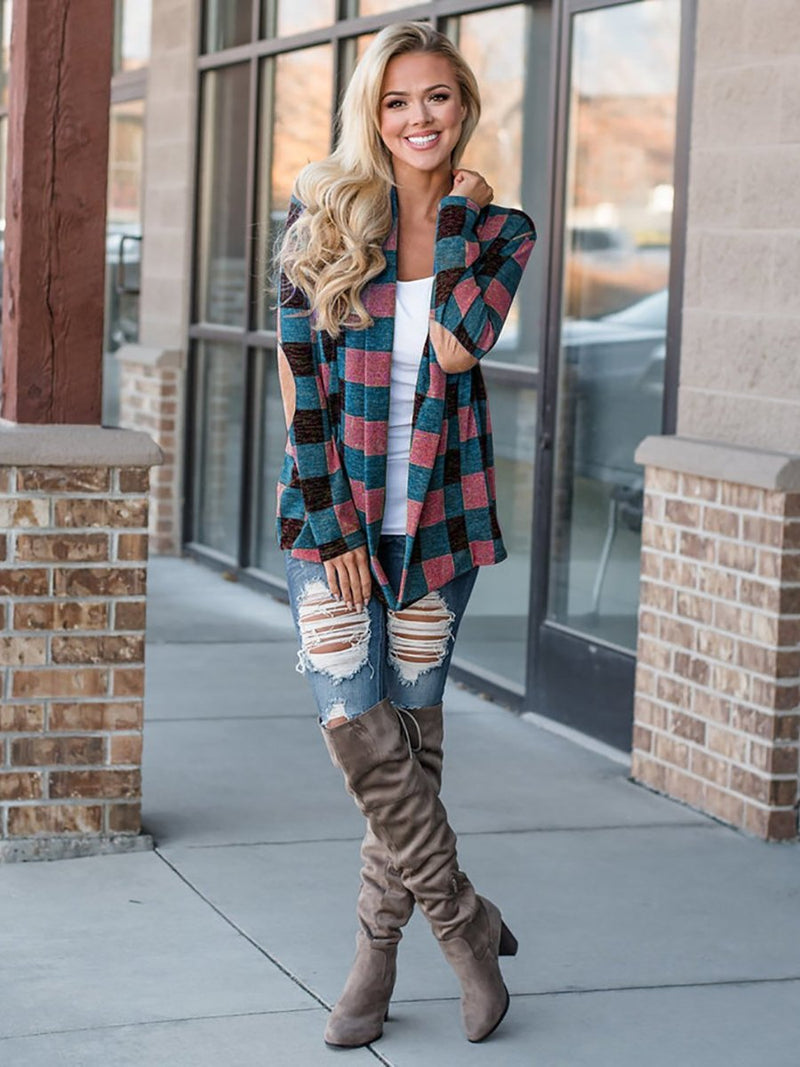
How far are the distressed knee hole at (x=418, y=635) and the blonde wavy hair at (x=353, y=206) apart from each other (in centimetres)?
56

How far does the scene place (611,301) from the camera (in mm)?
6539

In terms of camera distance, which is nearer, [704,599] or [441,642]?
[441,642]

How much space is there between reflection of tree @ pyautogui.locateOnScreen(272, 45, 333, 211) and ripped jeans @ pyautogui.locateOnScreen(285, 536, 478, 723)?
5545 mm

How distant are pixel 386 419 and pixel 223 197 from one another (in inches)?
268

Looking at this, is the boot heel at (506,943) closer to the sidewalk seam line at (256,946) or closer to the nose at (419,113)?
the sidewalk seam line at (256,946)

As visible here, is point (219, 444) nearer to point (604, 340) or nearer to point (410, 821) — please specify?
point (604, 340)

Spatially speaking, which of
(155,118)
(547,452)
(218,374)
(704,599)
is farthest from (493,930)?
(155,118)

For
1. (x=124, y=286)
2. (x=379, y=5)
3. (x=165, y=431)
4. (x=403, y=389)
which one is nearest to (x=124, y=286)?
(x=124, y=286)

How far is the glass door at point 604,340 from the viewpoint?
20.6 feet

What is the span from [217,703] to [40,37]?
279cm

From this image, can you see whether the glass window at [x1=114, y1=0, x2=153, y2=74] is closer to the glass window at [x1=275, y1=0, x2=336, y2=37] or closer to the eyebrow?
the glass window at [x1=275, y1=0, x2=336, y2=37]

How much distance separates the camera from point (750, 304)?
5.51 metres

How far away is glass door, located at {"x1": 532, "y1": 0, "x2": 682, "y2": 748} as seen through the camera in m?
6.29

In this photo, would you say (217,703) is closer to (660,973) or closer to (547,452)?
(547,452)
